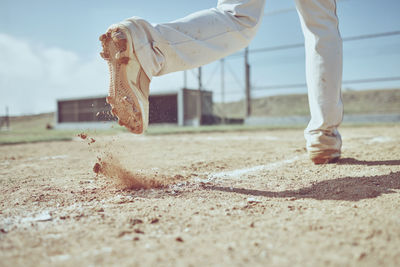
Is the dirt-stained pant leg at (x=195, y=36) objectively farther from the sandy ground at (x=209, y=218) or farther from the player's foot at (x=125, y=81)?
the sandy ground at (x=209, y=218)

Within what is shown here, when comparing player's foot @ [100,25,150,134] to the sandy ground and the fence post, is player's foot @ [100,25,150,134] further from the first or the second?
the fence post

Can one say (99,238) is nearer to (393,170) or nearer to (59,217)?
(59,217)

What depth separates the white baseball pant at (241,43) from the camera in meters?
1.13

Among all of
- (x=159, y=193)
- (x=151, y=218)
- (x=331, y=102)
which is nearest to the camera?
(x=151, y=218)

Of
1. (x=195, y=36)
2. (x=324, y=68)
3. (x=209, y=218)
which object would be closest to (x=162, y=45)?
(x=195, y=36)

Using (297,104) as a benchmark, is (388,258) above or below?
below

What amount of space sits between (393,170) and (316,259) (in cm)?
100

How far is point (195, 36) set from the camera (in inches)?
46.9

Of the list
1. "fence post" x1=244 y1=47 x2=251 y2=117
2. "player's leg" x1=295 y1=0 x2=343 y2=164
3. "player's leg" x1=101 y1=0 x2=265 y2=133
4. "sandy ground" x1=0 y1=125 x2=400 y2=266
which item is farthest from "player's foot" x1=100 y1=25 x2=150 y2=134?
"fence post" x1=244 y1=47 x2=251 y2=117

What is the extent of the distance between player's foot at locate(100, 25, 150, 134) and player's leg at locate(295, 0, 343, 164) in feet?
2.78

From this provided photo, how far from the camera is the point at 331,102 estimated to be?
4.97ft

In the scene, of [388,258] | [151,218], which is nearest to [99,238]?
[151,218]

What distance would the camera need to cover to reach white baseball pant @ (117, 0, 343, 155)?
113 cm

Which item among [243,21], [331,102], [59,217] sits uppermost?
[243,21]
